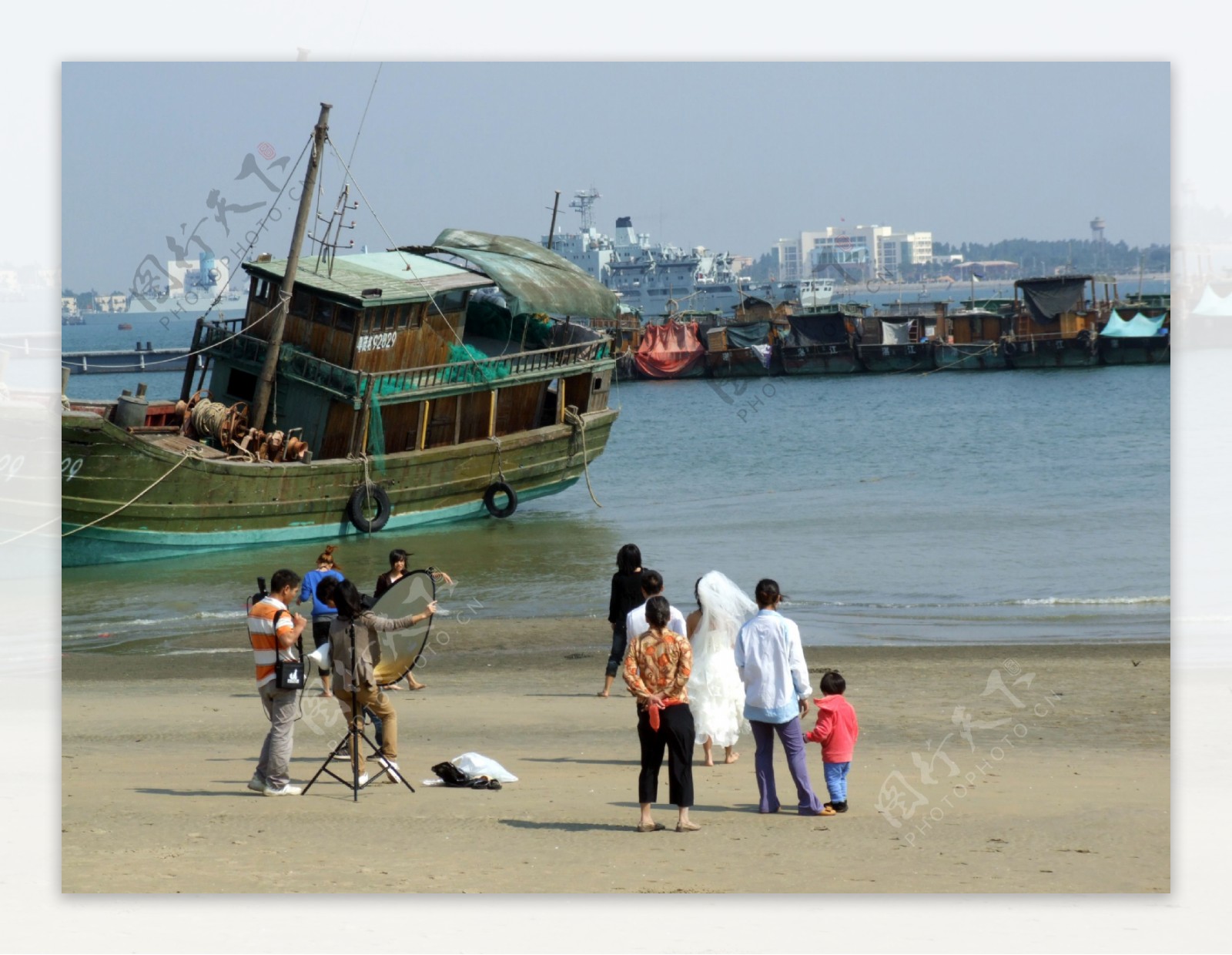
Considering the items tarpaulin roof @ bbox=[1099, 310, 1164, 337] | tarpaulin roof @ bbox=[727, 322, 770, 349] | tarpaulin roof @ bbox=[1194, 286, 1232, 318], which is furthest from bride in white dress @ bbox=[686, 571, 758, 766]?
tarpaulin roof @ bbox=[1099, 310, 1164, 337]

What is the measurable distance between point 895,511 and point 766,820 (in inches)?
841

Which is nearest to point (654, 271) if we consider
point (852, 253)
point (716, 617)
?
point (852, 253)

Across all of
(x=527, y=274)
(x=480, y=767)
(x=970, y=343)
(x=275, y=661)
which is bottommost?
(x=480, y=767)

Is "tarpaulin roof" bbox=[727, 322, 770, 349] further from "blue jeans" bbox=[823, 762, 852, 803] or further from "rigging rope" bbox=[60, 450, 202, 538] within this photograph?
"blue jeans" bbox=[823, 762, 852, 803]

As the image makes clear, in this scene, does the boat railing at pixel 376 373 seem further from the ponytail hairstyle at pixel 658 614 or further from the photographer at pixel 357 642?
the ponytail hairstyle at pixel 658 614

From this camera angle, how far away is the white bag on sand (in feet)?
25.5

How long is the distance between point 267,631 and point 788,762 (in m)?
2.82

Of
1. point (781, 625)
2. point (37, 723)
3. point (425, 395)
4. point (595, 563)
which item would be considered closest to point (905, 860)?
point (781, 625)

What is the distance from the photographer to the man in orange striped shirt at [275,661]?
711cm

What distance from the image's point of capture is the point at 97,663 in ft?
42.8

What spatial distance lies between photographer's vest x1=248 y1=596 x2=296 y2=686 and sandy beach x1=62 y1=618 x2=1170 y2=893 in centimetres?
76

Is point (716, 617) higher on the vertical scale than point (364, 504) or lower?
lower

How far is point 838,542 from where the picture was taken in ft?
76.1

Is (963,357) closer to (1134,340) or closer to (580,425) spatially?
(1134,340)
